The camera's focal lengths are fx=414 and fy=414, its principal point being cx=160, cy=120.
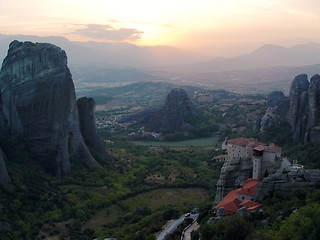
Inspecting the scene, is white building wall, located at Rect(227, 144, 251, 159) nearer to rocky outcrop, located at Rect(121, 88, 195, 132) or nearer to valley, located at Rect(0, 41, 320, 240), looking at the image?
valley, located at Rect(0, 41, 320, 240)

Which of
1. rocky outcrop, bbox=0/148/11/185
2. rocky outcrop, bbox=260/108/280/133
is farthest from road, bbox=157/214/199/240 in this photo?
rocky outcrop, bbox=260/108/280/133

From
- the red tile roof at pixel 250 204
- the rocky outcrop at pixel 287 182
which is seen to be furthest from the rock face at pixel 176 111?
the red tile roof at pixel 250 204

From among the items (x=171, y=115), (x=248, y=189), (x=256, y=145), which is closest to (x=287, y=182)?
(x=248, y=189)

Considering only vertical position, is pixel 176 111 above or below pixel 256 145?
below

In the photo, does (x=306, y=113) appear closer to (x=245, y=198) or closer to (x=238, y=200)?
(x=245, y=198)

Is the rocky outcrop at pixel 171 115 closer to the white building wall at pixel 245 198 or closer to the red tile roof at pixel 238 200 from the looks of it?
the red tile roof at pixel 238 200
